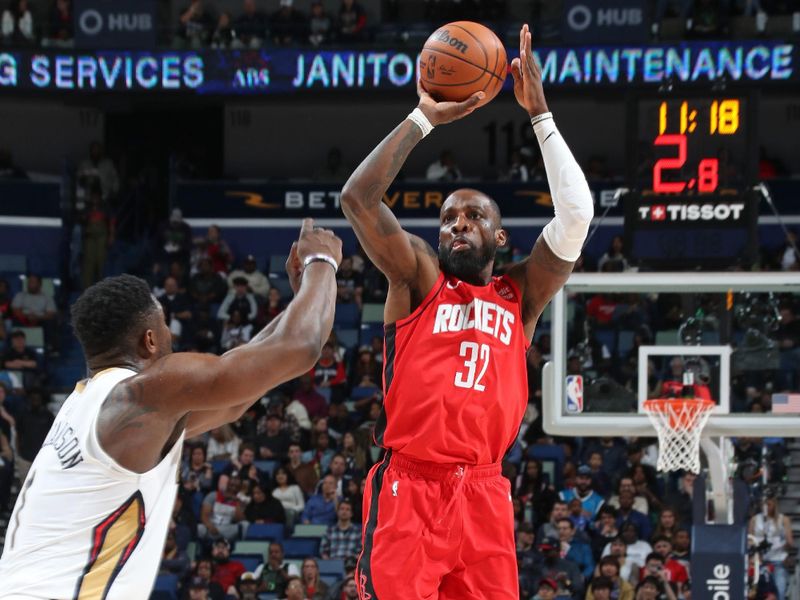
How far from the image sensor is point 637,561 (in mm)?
11547

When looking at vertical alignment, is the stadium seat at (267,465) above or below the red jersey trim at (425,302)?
below

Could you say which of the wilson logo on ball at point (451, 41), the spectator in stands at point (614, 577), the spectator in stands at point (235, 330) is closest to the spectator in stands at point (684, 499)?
the spectator in stands at point (614, 577)

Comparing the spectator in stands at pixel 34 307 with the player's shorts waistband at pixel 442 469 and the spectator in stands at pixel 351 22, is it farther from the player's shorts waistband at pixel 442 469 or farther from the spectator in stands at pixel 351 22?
the player's shorts waistband at pixel 442 469

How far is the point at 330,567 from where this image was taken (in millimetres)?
12047

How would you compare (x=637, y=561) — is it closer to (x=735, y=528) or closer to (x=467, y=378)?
(x=735, y=528)

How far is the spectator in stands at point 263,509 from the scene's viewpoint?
12.8 meters

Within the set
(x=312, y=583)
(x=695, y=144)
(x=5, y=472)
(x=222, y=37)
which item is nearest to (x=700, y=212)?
(x=695, y=144)

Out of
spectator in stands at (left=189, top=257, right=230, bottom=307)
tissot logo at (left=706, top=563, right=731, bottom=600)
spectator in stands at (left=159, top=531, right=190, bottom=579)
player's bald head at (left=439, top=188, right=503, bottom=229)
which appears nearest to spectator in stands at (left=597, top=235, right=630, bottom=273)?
spectator in stands at (left=189, top=257, right=230, bottom=307)

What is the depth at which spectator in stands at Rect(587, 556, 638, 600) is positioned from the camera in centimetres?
1109

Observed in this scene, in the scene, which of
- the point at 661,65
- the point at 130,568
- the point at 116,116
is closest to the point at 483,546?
the point at 130,568

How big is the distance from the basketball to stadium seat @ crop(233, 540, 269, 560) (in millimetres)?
7828

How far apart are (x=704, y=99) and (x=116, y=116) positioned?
14.0m

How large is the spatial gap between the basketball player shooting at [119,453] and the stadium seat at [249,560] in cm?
876

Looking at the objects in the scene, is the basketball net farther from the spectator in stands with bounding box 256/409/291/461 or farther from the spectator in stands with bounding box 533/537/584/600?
the spectator in stands with bounding box 256/409/291/461
